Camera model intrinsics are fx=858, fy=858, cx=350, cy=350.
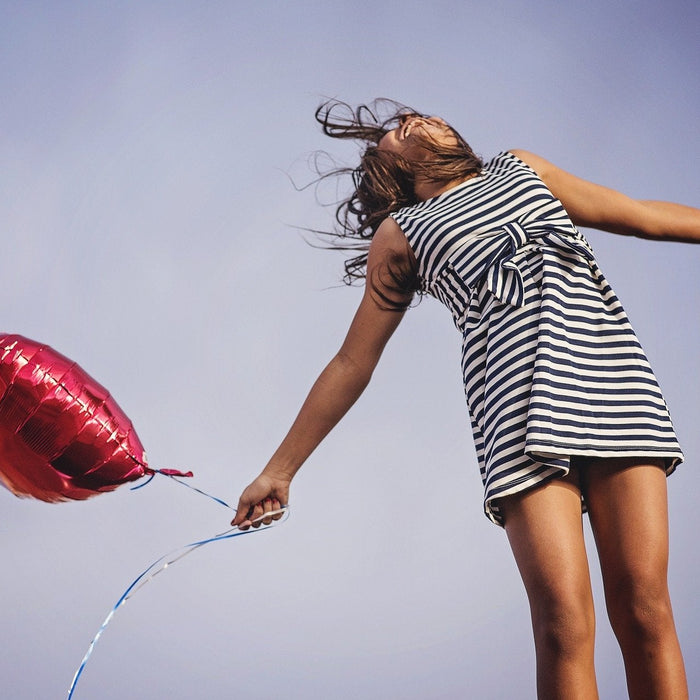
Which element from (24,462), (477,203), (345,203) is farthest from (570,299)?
(24,462)

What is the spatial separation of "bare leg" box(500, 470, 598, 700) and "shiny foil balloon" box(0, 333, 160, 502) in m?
0.68

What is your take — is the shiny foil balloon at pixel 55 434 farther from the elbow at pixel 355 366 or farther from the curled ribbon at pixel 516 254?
the curled ribbon at pixel 516 254

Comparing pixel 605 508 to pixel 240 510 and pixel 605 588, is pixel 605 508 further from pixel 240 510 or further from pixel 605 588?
pixel 240 510

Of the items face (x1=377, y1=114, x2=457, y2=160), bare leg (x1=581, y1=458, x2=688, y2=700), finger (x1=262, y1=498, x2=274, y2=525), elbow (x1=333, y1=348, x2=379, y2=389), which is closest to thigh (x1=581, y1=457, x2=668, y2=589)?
bare leg (x1=581, y1=458, x2=688, y2=700)

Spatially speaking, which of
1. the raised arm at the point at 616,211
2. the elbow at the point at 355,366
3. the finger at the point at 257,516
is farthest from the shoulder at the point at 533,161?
the finger at the point at 257,516

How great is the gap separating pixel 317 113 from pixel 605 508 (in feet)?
3.12

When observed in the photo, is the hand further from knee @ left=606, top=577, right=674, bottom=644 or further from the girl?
knee @ left=606, top=577, right=674, bottom=644

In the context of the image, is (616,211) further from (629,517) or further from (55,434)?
(55,434)

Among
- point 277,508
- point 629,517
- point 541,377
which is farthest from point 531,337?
point 277,508

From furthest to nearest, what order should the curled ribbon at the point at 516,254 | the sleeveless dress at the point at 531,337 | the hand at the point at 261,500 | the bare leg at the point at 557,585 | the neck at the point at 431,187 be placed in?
the neck at the point at 431,187 < the hand at the point at 261,500 < the curled ribbon at the point at 516,254 < the sleeveless dress at the point at 531,337 < the bare leg at the point at 557,585

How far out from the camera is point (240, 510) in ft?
4.37

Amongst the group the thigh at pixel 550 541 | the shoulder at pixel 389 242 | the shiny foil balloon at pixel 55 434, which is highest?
the shoulder at pixel 389 242

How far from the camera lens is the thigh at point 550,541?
100cm

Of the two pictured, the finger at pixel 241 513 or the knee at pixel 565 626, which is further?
the finger at pixel 241 513
